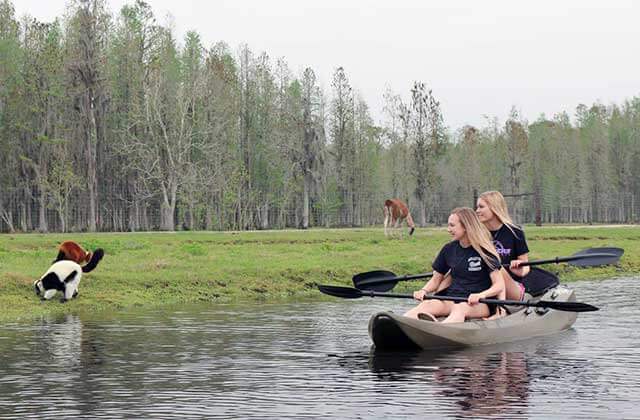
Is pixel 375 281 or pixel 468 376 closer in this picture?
pixel 468 376

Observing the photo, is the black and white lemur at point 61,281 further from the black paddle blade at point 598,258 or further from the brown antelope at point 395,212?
the brown antelope at point 395,212

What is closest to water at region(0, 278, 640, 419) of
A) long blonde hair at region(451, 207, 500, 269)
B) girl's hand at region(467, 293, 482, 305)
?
girl's hand at region(467, 293, 482, 305)

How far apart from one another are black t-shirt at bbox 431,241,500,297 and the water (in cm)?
86

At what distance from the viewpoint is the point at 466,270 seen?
1511 cm

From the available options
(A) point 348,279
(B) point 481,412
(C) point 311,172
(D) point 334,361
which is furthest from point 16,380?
(C) point 311,172

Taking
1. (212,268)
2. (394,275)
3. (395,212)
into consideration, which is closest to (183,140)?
(395,212)

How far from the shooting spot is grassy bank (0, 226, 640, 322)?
22094 millimetres

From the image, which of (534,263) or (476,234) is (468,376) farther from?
(534,263)

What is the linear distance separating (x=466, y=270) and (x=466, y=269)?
14mm

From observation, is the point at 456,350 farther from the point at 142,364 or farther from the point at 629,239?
the point at 629,239

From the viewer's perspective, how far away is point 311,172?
81.9 metres

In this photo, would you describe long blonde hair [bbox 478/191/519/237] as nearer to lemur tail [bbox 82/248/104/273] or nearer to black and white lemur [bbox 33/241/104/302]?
black and white lemur [bbox 33/241/104/302]

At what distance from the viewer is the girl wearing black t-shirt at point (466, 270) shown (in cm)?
1479

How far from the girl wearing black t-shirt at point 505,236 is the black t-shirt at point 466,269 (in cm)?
71
